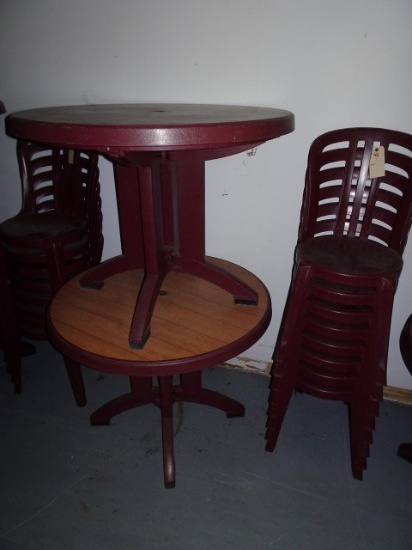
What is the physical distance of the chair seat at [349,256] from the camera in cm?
122

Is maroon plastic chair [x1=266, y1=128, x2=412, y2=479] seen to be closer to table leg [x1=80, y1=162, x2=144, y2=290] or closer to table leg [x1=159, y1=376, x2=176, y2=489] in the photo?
table leg [x1=159, y1=376, x2=176, y2=489]

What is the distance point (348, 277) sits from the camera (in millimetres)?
1190

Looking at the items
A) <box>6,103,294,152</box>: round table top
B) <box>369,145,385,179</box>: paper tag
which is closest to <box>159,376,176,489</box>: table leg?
<box>6,103,294,152</box>: round table top

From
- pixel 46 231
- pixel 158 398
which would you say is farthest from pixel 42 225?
pixel 158 398

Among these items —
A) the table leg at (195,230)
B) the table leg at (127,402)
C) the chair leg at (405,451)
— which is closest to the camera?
the table leg at (195,230)

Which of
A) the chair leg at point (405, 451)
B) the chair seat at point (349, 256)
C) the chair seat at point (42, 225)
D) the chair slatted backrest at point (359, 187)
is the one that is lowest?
the chair leg at point (405, 451)

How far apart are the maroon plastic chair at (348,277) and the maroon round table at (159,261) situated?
0.21 meters

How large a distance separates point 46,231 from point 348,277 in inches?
51.7

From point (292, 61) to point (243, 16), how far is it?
0.26 m

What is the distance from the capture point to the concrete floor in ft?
4.29

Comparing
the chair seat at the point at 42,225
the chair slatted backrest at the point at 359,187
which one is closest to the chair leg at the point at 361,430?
the chair slatted backrest at the point at 359,187

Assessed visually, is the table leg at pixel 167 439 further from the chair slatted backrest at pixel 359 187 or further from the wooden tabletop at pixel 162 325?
the chair slatted backrest at pixel 359 187

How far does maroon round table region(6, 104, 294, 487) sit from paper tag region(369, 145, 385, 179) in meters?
0.45

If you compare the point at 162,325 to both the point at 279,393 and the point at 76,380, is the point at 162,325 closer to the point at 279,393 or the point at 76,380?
the point at 279,393
